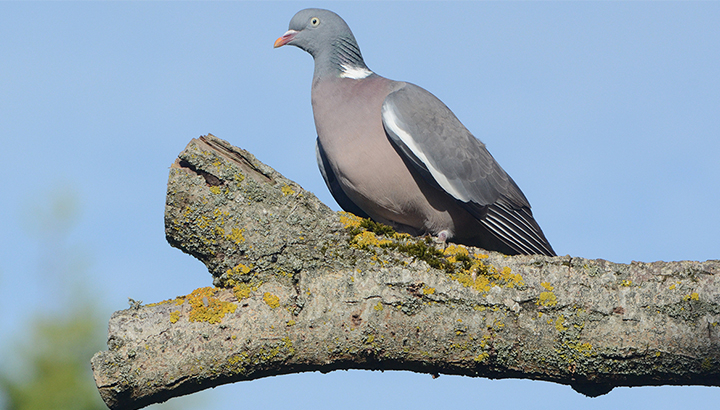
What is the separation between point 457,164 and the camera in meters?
4.65

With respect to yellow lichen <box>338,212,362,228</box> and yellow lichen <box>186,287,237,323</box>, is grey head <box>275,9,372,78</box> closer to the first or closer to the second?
yellow lichen <box>338,212,362,228</box>

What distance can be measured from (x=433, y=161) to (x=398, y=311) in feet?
5.11

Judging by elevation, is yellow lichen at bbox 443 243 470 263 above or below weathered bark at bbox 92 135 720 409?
above

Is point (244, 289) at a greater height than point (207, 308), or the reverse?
point (244, 289)

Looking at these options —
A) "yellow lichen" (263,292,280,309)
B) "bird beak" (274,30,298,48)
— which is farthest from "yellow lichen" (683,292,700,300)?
"bird beak" (274,30,298,48)

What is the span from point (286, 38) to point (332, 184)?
4.03 feet

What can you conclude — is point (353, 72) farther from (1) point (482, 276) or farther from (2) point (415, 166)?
(1) point (482, 276)

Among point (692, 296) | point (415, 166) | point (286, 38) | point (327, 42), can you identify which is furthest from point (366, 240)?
point (286, 38)

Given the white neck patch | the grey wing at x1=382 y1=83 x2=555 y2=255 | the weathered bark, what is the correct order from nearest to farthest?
the weathered bark < the grey wing at x1=382 y1=83 x2=555 y2=255 < the white neck patch

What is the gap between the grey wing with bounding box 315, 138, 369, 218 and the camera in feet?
17.5

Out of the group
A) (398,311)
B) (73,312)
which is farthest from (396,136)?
(73,312)

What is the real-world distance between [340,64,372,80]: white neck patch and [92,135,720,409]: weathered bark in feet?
6.21

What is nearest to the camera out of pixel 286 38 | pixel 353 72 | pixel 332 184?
pixel 353 72

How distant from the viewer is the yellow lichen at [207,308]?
3.27 m
